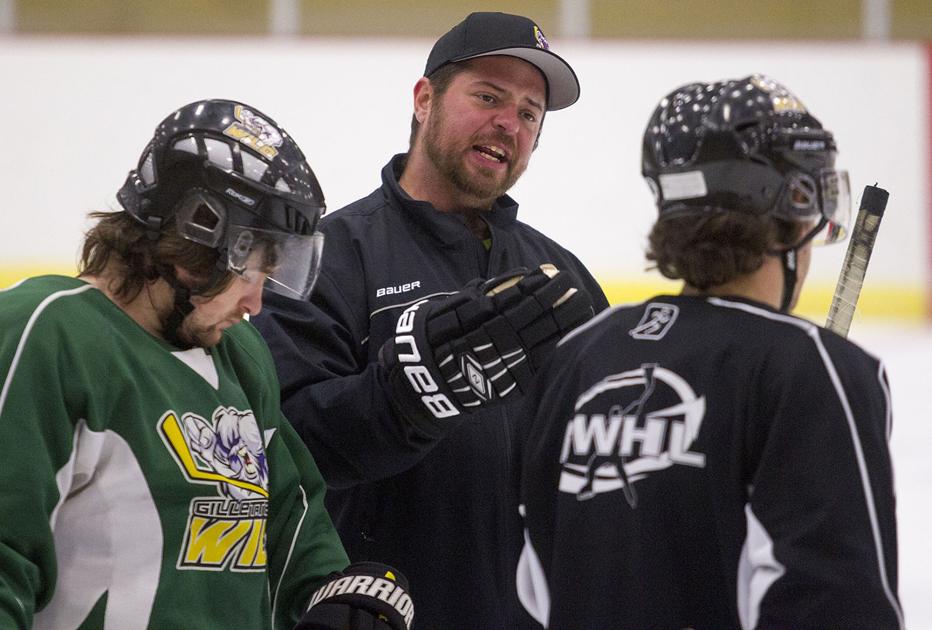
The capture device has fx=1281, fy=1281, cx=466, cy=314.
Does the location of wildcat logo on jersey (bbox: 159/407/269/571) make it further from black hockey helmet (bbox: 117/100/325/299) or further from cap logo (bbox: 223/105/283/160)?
cap logo (bbox: 223/105/283/160)

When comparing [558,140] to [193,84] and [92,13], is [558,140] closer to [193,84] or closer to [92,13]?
[193,84]

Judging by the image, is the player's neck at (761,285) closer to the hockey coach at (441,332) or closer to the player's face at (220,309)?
the hockey coach at (441,332)

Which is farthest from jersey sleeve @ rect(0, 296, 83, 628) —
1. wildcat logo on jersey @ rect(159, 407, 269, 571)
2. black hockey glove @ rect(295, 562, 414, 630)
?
black hockey glove @ rect(295, 562, 414, 630)

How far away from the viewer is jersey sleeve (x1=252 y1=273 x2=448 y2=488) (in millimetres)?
1933

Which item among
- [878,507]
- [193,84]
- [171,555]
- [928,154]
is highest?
[878,507]

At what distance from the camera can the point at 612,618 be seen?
4.12 feet

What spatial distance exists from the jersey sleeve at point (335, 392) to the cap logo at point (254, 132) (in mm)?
433

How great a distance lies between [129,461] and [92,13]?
787 centimetres

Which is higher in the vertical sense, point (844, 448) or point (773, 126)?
point (773, 126)

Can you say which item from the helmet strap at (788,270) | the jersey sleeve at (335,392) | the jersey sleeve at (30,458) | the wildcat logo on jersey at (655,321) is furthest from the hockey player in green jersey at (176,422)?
the helmet strap at (788,270)

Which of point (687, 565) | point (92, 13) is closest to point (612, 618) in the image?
point (687, 565)

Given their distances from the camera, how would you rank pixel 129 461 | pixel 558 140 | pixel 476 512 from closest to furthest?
pixel 129 461 → pixel 476 512 → pixel 558 140

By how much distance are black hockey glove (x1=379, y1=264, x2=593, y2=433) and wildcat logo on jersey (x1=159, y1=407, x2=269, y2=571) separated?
11.0 inches

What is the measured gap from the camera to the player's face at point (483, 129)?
2.26m
